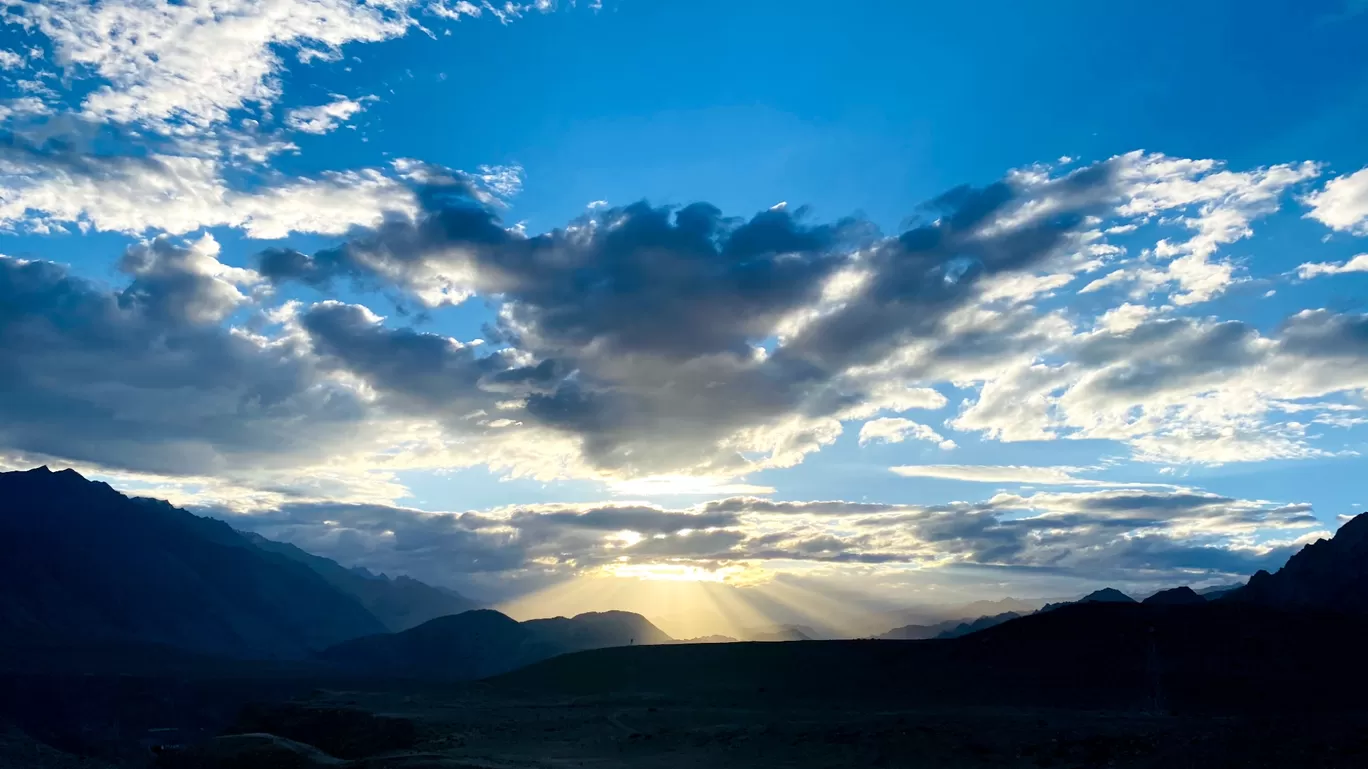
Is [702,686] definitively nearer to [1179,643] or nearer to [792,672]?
[792,672]

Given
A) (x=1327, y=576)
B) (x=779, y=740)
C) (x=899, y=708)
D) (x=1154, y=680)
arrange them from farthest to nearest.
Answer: (x=1327, y=576) < (x=1154, y=680) < (x=899, y=708) < (x=779, y=740)

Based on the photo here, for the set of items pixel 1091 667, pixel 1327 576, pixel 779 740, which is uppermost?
pixel 1327 576

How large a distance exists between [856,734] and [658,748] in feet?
38.3

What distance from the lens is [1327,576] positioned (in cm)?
11669

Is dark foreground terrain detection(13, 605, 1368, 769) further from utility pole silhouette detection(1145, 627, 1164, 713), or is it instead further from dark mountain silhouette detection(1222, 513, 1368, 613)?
dark mountain silhouette detection(1222, 513, 1368, 613)

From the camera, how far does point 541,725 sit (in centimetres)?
6706

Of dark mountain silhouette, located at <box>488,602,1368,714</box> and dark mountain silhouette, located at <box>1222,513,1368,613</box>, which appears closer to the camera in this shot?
dark mountain silhouette, located at <box>488,602,1368,714</box>

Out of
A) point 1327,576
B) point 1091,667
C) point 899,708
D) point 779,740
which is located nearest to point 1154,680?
point 1091,667

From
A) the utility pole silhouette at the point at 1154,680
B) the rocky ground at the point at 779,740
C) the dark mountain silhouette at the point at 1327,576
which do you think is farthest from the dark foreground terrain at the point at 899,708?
the dark mountain silhouette at the point at 1327,576

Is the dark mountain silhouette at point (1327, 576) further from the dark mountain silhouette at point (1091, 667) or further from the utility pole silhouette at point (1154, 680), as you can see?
the utility pole silhouette at point (1154, 680)

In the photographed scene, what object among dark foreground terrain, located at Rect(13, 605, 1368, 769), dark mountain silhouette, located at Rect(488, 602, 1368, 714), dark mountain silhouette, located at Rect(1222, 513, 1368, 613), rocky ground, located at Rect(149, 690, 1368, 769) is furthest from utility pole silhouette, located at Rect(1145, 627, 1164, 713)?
dark mountain silhouette, located at Rect(1222, 513, 1368, 613)

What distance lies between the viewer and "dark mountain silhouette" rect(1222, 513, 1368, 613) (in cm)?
11006

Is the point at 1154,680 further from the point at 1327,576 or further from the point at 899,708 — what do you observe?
the point at 1327,576

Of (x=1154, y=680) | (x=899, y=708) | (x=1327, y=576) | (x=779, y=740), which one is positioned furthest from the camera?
(x=1327, y=576)
